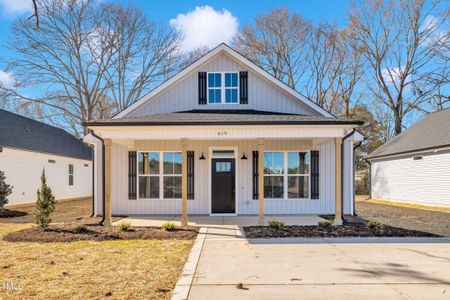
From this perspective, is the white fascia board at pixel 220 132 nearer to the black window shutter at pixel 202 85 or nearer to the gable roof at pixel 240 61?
the gable roof at pixel 240 61

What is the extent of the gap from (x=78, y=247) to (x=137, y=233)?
5.41 ft

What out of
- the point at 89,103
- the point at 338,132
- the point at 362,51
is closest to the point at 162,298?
the point at 338,132

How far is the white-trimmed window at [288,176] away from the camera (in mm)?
13039

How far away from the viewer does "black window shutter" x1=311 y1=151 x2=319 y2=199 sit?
13.0m

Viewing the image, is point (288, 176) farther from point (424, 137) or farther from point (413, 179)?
point (424, 137)

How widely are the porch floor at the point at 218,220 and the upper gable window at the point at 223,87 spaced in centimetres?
434

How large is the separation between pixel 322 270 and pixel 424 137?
15901mm

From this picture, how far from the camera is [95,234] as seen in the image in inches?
357

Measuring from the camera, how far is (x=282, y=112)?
13.4 metres

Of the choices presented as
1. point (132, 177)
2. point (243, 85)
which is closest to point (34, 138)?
point (132, 177)

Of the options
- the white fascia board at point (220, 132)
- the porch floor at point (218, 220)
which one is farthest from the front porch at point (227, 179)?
the white fascia board at point (220, 132)

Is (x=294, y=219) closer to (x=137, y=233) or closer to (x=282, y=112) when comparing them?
(x=282, y=112)

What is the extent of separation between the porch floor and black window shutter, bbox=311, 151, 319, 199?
925mm

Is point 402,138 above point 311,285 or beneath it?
above
